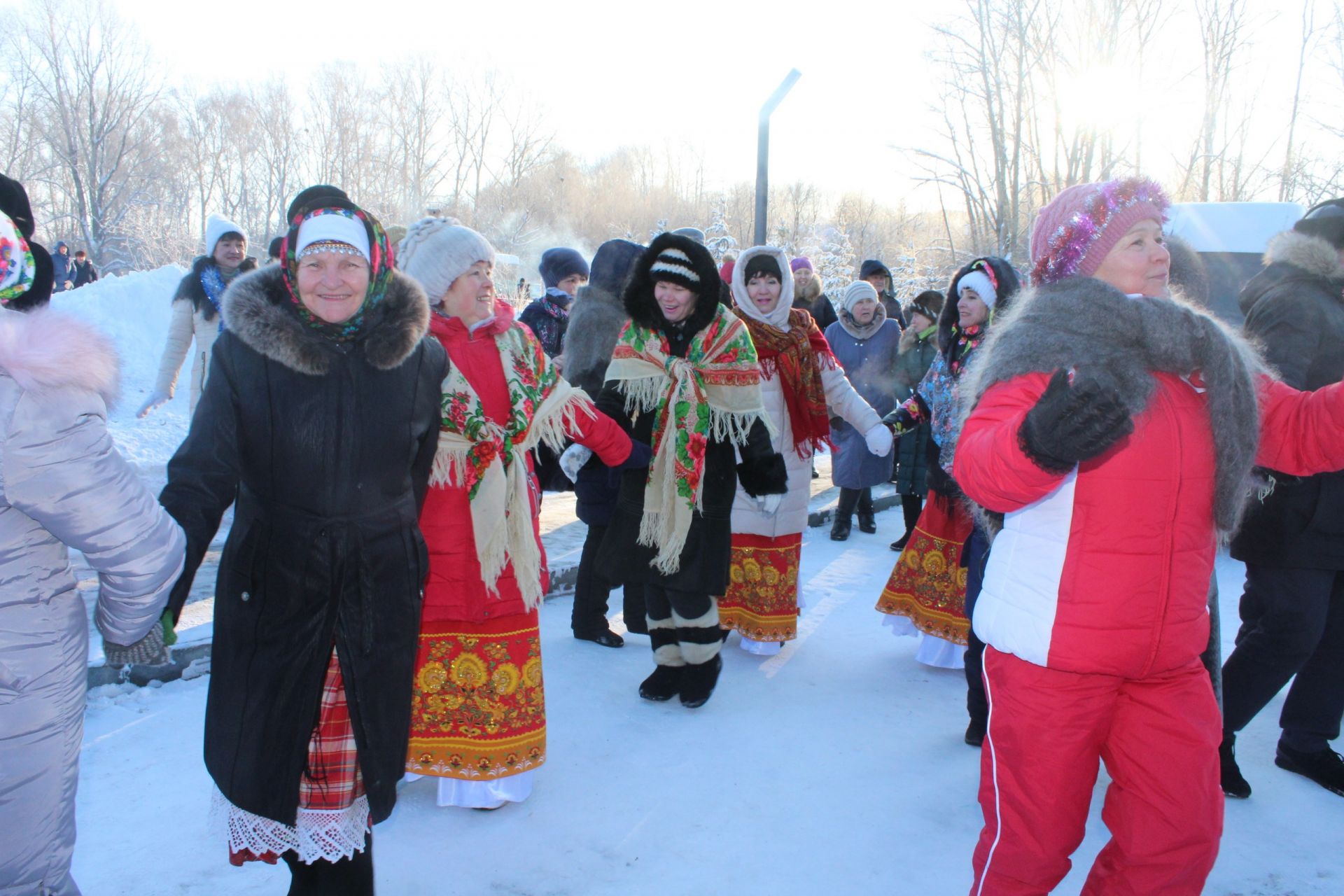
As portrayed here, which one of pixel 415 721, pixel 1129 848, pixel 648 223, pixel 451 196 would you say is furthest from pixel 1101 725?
pixel 648 223

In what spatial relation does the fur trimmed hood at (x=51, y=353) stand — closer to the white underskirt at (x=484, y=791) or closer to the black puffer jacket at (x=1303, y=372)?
the white underskirt at (x=484, y=791)

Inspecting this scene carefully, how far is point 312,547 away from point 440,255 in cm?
114

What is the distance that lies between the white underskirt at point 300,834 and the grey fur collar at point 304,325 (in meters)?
1.00

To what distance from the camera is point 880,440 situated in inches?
154

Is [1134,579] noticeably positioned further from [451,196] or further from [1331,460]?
[451,196]

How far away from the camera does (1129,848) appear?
184 cm

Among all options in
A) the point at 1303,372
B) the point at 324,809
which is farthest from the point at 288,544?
the point at 1303,372

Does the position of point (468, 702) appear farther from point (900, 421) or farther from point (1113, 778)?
point (900, 421)

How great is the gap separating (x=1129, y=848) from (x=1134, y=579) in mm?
550

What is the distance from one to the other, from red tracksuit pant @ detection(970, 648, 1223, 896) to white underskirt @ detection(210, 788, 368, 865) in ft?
4.70

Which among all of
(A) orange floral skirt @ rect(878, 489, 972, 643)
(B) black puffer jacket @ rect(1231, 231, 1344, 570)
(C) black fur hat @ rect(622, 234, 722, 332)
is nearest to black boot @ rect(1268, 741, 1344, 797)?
(B) black puffer jacket @ rect(1231, 231, 1344, 570)

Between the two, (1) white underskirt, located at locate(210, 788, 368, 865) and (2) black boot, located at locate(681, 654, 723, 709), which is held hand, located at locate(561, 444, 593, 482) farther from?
(1) white underskirt, located at locate(210, 788, 368, 865)

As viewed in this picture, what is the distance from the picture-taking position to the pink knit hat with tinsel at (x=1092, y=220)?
196cm

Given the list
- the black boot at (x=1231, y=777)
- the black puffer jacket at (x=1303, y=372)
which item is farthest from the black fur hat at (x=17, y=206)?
the black boot at (x=1231, y=777)
